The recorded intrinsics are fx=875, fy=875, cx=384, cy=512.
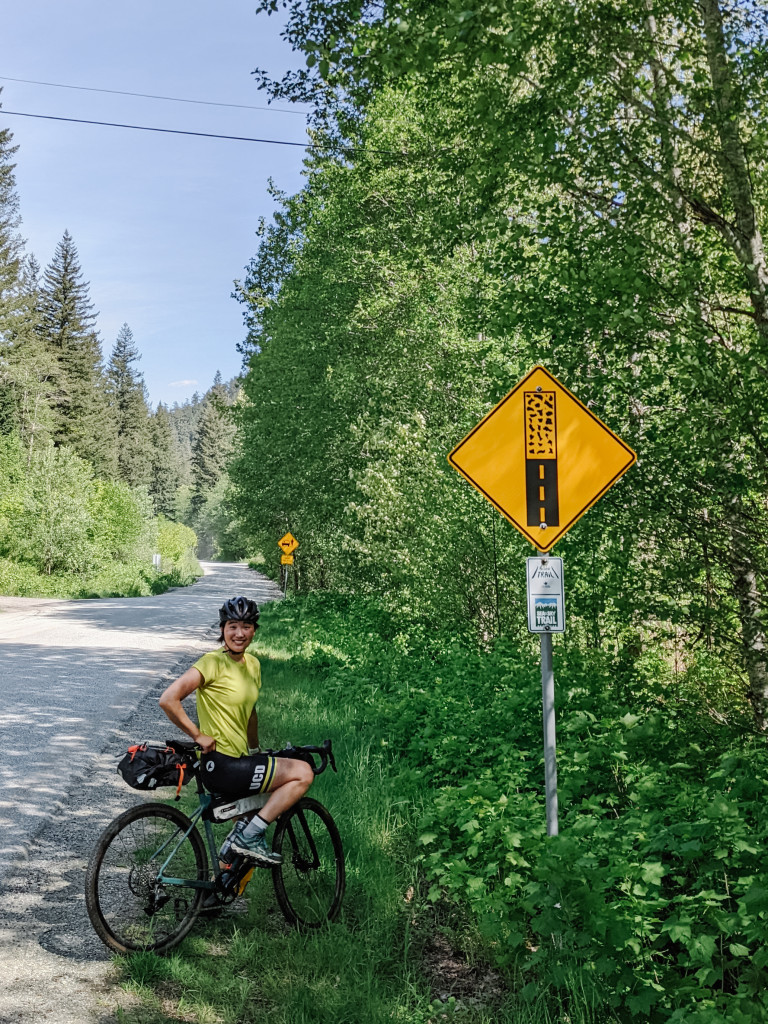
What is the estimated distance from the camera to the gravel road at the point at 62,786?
3844 millimetres

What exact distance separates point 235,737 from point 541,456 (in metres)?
2.39

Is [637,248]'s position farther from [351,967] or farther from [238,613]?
[351,967]

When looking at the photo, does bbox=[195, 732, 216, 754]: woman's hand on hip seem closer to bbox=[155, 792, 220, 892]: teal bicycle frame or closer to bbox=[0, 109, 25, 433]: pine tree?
bbox=[155, 792, 220, 892]: teal bicycle frame

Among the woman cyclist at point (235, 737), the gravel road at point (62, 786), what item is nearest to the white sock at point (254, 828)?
the woman cyclist at point (235, 737)

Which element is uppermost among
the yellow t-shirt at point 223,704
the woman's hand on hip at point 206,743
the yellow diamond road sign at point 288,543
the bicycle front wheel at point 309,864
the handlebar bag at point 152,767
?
the yellow diamond road sign at point 288,543

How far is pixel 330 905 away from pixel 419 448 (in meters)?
12.1

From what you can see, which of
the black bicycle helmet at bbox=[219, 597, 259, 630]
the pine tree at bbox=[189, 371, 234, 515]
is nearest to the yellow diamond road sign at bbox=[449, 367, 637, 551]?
the black bicycle helmet at bbox=[219, 597, 259, 630]

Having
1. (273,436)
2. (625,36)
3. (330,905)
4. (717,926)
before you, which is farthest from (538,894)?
(273,436)

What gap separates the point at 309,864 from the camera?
15.6 ft

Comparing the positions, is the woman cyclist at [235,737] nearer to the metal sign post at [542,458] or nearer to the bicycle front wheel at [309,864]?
the bicycle front wheel at [309,864]

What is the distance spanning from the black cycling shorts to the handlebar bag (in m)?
0.11

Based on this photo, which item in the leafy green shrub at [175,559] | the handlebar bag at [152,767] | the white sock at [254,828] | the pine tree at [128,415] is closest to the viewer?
the handlebar bag at [152,767]

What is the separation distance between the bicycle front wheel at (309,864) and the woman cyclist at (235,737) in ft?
0.70

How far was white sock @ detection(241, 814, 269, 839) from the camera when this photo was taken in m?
4.26
